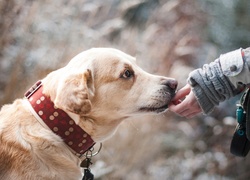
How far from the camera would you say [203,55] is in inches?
102

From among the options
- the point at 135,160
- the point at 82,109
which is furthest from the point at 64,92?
the point at 135,160

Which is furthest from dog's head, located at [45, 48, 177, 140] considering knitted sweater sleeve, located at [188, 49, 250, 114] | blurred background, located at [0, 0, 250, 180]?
blurred background, located at [0, 0, 250, 180]

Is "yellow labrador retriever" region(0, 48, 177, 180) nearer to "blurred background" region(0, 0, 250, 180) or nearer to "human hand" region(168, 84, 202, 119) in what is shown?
"human hand" region(168, 84, 202, 119)

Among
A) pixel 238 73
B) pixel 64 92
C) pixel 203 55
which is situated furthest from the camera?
pixel 203 55

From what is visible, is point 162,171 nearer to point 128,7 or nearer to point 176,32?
point 176,32

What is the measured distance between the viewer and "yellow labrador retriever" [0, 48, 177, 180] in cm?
147

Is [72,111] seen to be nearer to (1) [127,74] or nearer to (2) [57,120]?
(2) [57,120]

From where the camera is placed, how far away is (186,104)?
5.08 ft

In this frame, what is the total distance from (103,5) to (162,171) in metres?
1.20

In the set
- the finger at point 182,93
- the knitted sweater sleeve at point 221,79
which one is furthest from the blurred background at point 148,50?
the knitted sweater sleeve at point 221,79

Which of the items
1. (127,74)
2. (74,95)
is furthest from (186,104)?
(74,95)

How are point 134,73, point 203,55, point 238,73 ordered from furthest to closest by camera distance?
point 203,55, point 134,73, point 238,73

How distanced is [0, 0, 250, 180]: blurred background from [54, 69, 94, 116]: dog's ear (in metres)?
1.22

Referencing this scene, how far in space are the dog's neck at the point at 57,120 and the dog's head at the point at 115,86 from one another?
0.22 feet
